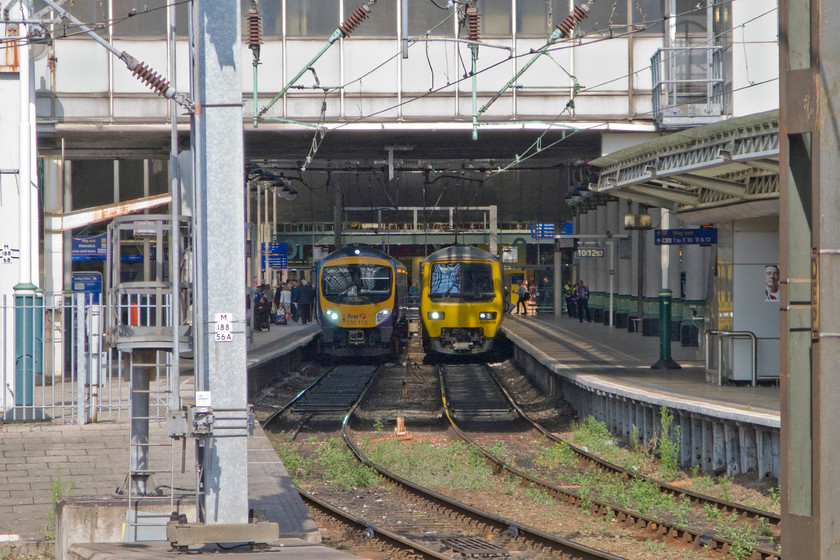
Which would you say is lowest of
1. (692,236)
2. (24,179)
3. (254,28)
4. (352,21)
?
(692,236)

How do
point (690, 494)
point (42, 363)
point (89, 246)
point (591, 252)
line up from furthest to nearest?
point (591, 252) < point (89, 246) < point (42, 363) < point (690, 494)

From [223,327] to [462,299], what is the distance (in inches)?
800

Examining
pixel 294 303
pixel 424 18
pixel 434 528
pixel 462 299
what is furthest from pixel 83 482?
pixel 294 303

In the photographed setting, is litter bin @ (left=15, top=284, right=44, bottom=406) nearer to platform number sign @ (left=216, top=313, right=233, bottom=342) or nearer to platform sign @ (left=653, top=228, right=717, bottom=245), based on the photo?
platform number sign @ (left=216, top=313, right=233, bottom=342)

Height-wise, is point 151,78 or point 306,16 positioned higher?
point 306,16

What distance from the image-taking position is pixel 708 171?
574 inches

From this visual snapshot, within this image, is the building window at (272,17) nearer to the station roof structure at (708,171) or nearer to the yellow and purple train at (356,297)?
the station roof structure at (708,171)

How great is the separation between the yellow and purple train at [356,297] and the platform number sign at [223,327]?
67.4 feet

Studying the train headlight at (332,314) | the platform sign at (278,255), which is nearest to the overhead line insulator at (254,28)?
the train headlight at (332,314)

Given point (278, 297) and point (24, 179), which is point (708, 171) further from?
point (278, 297)

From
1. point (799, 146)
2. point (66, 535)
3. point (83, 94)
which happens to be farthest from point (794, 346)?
point (83, 94)

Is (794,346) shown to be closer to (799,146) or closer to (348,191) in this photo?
(799,146)

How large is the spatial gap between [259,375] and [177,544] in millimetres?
15355

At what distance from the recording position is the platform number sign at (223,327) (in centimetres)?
770
